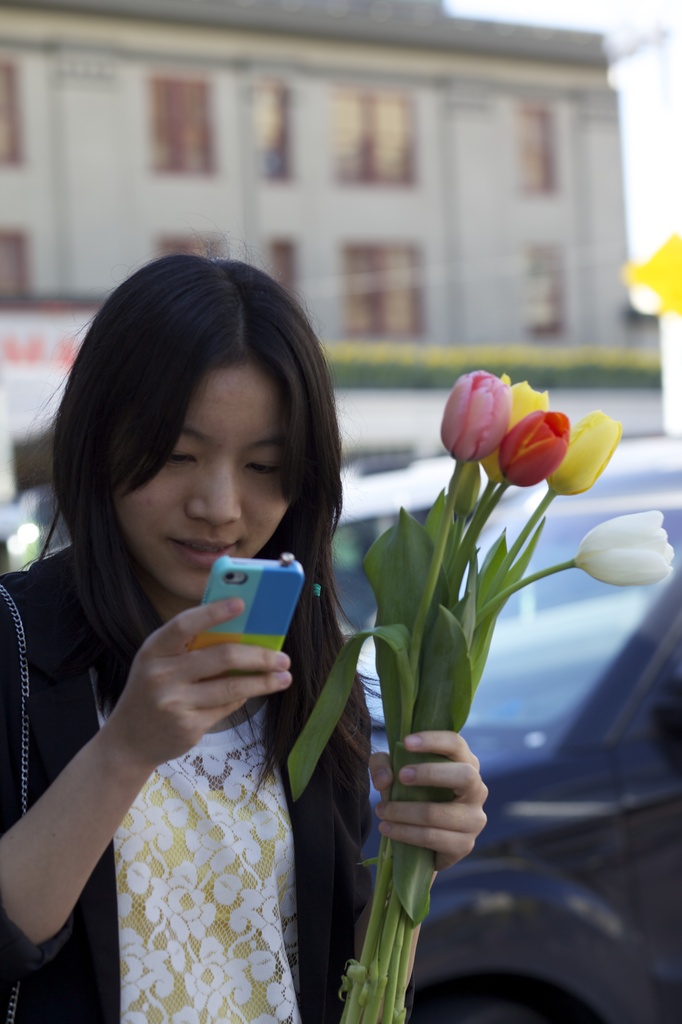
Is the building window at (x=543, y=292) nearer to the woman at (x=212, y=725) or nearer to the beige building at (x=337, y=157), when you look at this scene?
the beige building at (x=337, y=157)

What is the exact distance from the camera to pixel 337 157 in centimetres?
2189

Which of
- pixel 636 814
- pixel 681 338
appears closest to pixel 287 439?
pixel 636 814

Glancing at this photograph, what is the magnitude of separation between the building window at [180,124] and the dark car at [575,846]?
18494 millimetres

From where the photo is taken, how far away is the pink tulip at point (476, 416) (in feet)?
3.92

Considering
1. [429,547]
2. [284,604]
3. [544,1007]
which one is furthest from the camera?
[544,1007]

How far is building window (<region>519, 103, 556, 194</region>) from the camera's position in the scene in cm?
2306

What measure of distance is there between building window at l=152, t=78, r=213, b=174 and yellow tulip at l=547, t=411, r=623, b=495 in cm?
2003

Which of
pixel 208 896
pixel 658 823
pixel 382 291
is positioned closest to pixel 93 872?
pixel 208 896

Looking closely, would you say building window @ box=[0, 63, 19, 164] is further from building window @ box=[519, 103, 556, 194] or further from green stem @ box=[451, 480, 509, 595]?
green stem @ box=[451, 480, 509, 595]

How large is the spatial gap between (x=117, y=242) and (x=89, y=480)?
62.4 ft

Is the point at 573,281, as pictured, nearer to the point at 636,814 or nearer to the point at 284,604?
the point at 636,814

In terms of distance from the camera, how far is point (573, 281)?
2314 cm

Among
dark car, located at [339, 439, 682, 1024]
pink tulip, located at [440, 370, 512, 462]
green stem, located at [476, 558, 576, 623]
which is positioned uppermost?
pink tulip, located at [440, 370, 512, 462]

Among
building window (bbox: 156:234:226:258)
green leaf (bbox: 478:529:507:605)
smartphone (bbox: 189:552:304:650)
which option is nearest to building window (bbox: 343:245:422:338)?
building window (bbox: 156:234:226:258)
